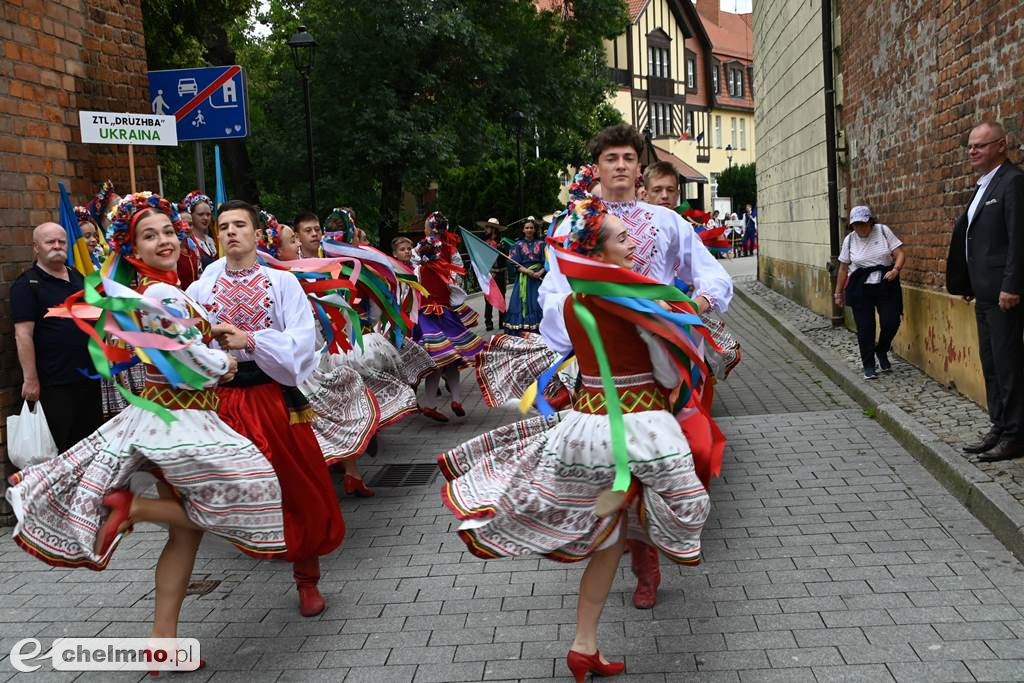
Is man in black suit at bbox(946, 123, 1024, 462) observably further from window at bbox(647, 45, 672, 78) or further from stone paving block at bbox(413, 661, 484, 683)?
window at bbox(647, 45, 672, 78)

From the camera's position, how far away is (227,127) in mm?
9016

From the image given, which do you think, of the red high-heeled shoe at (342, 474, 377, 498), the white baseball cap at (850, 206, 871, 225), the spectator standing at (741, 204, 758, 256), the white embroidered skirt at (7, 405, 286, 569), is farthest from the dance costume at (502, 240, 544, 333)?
the spectator standing at (741, 204, 758, 256)

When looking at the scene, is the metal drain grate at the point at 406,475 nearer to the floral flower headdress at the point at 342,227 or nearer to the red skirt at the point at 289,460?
the floral flower headdress at the point at 342,227

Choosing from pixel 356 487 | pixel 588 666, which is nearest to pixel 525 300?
pixel 356 487

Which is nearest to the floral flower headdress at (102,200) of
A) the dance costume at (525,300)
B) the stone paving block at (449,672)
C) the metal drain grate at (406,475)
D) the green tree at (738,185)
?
the metal drain grate at (406,475)

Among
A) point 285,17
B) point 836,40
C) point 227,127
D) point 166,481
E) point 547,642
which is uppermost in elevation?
point 285,17

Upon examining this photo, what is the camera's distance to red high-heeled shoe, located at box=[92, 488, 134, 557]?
4.20 m

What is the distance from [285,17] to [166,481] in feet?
82.3

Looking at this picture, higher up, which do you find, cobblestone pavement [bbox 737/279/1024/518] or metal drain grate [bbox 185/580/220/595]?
cobblestone pavement [bbox 737/279/1024/518]

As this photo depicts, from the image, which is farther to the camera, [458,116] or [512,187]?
[512,187]

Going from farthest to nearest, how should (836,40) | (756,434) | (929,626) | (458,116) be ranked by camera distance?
1. (458,116)
2. (836,40)
3. (756,434)
4. (929,626)

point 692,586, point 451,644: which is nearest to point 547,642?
point 451,644

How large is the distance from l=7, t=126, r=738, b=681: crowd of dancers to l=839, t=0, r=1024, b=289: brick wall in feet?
13.5

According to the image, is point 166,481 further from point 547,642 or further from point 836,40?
point 836,40
